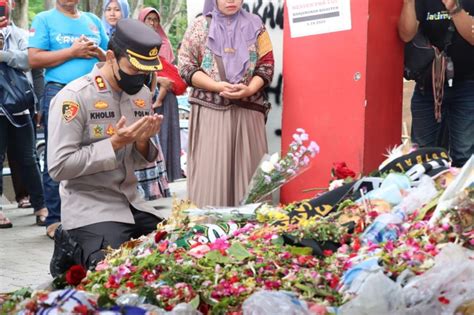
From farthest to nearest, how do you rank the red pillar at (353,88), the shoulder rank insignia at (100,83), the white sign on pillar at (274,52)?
1. the white sign on pillar at (274,52)
2. the red pillar at (353,88)
3. the shoulder rank insignia at (100,83)

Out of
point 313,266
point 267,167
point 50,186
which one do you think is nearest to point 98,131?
point 267,167

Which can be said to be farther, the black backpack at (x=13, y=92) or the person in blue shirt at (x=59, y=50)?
the black backpack at (x=13, y=92)

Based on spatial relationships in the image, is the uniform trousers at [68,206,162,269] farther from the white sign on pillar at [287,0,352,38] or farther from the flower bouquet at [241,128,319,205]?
the white sign on pillar at [287,0,352,38]

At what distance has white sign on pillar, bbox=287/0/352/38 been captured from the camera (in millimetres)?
6254

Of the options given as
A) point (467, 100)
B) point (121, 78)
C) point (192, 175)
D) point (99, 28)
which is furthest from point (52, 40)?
point (467, 100)

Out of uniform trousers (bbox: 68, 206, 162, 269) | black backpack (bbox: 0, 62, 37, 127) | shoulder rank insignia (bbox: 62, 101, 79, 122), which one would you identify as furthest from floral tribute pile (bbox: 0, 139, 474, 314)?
black backpack (bbox: 0, 62, 37, 127)

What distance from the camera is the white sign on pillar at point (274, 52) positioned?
7187mm

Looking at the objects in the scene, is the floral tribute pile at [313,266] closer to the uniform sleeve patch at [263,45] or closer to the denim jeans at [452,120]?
the denim jeans at [452,120]

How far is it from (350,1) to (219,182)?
5.07 feet

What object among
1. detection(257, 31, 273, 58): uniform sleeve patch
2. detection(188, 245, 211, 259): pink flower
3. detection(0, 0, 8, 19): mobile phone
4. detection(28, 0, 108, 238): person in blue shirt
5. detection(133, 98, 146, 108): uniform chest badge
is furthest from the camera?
detection(0, 0, 8, 19): mobile phone

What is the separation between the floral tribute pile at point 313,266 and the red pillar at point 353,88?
2201mm

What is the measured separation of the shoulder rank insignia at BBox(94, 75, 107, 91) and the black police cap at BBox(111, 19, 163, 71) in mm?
235

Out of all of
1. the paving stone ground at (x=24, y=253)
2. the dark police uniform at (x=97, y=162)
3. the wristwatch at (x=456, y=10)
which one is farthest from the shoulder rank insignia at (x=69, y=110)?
the wristwatch at (x=456, y=10)

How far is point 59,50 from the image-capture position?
7352 millimetres
